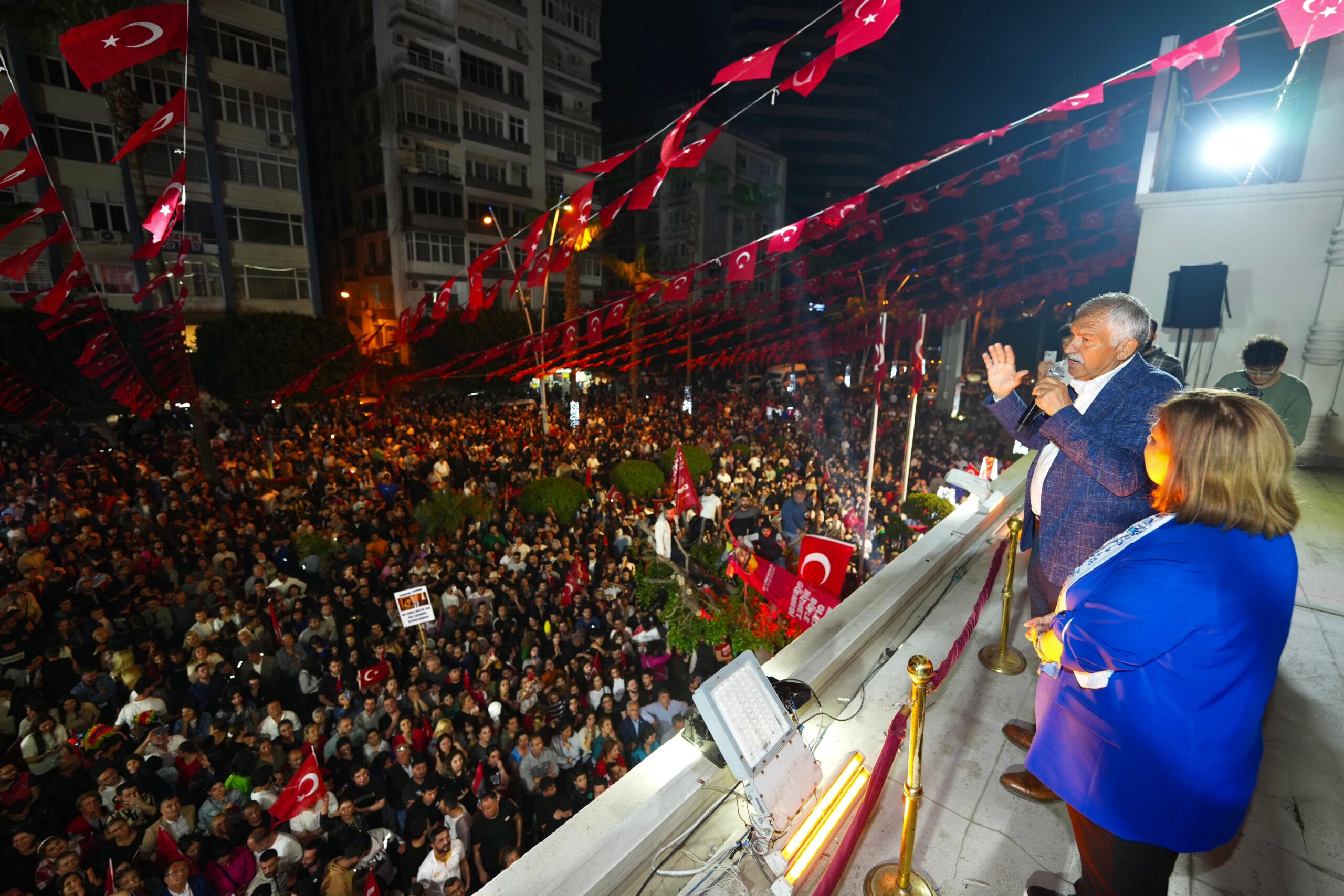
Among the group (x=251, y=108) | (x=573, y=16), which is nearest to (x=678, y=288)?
(x=251, y=108)

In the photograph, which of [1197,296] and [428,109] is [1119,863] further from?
[428,109]

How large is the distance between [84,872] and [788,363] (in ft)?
127

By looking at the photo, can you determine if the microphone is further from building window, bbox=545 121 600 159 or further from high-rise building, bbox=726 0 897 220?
high-rise building, bbox=726 0 897 220

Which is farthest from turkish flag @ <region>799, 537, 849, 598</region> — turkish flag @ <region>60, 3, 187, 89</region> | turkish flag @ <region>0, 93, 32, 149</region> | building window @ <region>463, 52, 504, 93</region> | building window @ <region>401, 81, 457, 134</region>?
building window @ <region>463, 52, 504, 93</region>

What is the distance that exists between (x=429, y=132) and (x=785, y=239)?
105 ft

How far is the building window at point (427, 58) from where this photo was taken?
104 ft

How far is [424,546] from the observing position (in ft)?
34.4

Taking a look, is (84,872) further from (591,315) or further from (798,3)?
(798,3)

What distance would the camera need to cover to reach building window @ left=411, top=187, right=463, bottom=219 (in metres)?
32.2

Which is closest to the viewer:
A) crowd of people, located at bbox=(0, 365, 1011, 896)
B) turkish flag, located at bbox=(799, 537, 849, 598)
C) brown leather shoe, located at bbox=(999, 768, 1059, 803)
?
brown leather shoe, located at bbox=(999, 768, 1059, 803)

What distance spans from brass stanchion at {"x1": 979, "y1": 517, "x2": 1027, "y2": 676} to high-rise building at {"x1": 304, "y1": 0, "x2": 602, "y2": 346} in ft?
90.9

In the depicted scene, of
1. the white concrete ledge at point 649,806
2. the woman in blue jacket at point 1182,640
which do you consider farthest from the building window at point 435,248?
the woman in blue jacket at point 1182,640

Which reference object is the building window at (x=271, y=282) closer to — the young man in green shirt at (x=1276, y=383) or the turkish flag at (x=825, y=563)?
the turkish flag at (x=825, y=563)

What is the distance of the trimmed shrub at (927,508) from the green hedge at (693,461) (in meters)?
4.93
